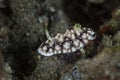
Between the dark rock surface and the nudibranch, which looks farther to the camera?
the nudibranch

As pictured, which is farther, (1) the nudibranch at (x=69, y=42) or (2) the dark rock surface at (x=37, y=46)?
(1) the nudibranch at (x=69, y=42)

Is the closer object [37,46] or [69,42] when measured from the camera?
[69,42]

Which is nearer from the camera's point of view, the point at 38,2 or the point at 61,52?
the point at 61,52

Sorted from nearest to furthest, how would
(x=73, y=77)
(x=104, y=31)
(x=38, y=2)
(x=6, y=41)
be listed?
(x=73, y=77) → (x=104, y=31) → (x=6, y=41) → (x=38, y=2)

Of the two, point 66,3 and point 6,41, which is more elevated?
point 66,3

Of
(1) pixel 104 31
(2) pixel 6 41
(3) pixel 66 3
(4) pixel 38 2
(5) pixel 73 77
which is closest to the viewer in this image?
(5) pixel 73 77

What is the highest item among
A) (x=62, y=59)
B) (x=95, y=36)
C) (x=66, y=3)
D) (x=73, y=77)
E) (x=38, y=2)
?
(x=66, y=3)

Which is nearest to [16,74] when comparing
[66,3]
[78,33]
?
[78,33]

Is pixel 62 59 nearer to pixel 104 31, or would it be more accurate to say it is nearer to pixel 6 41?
pixel 104 31
